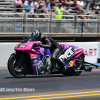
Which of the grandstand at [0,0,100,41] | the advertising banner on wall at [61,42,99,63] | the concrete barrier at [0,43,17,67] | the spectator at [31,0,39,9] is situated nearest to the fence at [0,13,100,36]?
the grandstand at [0,0,100,41]

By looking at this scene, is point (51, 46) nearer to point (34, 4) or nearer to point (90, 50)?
point (90, 50)

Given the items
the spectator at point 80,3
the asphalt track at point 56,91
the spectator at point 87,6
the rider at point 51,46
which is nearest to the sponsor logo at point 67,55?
the rider at point 51,46

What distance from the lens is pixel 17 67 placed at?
9.53 m

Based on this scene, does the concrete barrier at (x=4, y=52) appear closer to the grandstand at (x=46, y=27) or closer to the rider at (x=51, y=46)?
the grandstand at (x=46, y=27)

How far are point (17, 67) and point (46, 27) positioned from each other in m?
5.55

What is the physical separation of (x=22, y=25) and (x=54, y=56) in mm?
4942

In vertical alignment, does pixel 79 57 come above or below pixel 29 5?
below

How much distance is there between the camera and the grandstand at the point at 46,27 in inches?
565

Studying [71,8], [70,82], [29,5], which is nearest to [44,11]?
[29,5]

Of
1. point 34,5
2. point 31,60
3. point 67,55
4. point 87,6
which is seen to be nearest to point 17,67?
point 31,60

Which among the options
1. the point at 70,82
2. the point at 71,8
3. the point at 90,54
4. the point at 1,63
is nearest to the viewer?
the point at 70,82

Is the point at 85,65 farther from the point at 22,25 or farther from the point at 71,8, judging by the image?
the point at 71,8

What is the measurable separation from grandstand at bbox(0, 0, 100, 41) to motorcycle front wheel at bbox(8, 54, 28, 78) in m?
5.00

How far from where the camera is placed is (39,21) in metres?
14.6
